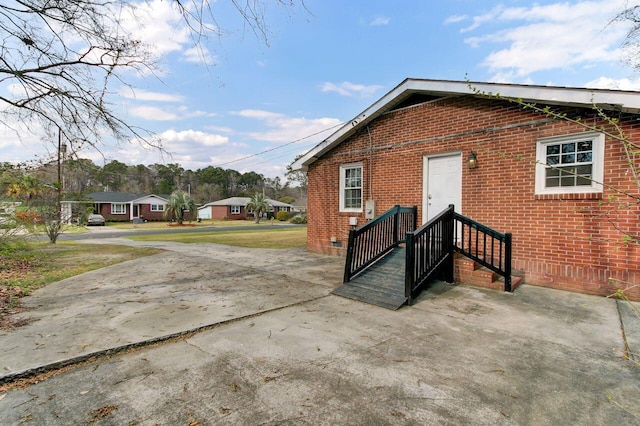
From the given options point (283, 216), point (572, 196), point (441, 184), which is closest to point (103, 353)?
point (441, 184)

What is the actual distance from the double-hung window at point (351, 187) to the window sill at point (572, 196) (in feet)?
14.2

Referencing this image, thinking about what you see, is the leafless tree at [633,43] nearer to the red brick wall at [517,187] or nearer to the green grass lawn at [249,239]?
the red brick wall at [517,187]

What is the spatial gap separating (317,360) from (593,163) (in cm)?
559

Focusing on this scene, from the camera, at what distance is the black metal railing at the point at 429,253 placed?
4.58 meters

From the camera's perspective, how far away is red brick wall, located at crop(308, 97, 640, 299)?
16.1ft

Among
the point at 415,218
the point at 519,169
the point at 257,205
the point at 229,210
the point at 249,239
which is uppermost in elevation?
the point at 519,169

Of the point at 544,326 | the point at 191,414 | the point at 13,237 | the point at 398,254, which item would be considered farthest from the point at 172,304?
the point at 13,237

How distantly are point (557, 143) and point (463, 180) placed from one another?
1.71m

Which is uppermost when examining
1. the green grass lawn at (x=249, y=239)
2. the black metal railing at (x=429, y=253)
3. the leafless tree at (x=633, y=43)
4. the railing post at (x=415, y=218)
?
the leafless tree at (x=633, y=43)

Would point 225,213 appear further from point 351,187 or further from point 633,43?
point 633,43

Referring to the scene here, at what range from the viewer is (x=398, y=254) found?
6.06 metres

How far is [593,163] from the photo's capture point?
5090mm

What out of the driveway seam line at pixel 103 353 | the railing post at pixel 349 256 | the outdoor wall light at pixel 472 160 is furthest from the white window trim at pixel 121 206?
the outdoor wall light at pixel 472 160

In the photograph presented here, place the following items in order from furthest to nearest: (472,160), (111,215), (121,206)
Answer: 1. (121,206)
2. (111,215)
3. (472,160)
